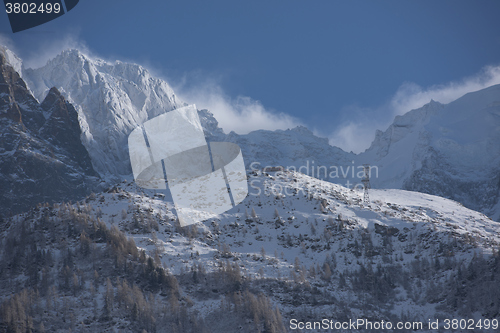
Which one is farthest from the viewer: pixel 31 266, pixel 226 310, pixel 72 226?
pixel 72 226

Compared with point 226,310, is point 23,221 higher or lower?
higher

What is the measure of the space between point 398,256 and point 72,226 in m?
69.2

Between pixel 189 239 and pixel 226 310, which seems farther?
pixel 189 239

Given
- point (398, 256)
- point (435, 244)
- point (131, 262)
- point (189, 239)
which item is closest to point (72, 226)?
point (131, 262)

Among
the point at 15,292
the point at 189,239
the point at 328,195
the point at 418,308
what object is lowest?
the point at 418,308

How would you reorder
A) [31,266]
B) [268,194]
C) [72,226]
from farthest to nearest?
[268,194] < [72,226] < [31,266]

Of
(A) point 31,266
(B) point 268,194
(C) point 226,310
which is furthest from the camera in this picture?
(B) point 268,194

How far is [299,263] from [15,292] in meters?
54.3

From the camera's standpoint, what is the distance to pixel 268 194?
128 meters

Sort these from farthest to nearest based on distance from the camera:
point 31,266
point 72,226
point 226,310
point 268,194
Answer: point 268,194, point 72,226, point 31,266, point 226,310

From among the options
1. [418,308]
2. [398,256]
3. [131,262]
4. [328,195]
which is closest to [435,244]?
[398,256]

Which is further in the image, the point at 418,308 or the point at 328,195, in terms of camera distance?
the point at 328,195

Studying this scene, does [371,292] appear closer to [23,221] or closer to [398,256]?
[398,256]

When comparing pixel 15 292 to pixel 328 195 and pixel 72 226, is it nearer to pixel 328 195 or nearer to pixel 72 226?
pixel 72 226
